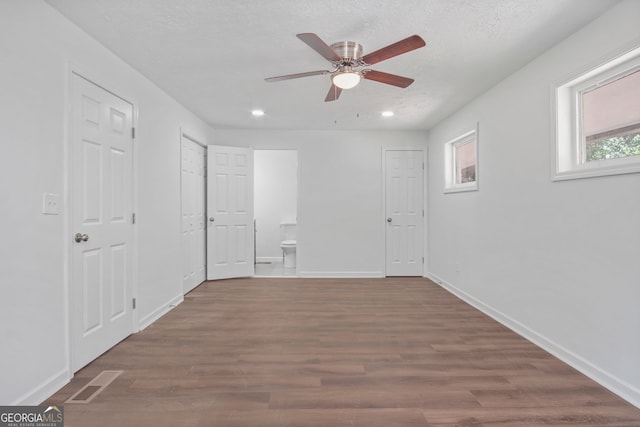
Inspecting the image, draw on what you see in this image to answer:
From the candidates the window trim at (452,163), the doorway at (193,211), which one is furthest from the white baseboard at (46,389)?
the window trim at (452,163)

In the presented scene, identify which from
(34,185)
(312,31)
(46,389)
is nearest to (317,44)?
(312,31)

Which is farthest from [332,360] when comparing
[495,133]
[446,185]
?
[446,185]

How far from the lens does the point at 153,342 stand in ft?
8.47

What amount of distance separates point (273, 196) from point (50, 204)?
15.2 ft

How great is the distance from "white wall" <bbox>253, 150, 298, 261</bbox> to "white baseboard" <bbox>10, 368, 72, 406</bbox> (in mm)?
4492

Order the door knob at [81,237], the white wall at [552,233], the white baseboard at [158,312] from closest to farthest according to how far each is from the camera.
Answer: the white wall at [552,233], the door knob at [81,237], the white baseboard at [158,312]

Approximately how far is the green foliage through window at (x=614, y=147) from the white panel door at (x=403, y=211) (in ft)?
9.38

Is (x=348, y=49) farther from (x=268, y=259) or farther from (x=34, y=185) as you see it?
(x=268, y=259)

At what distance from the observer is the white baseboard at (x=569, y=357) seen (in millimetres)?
1806

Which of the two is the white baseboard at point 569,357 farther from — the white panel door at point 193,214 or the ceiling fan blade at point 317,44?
the white panel door at point 193,214

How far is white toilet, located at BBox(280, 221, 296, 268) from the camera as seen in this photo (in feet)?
18.3

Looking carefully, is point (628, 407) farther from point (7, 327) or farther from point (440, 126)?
point (440, 126)

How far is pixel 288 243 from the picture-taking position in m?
5.57

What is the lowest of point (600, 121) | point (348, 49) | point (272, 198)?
point (272, 198)
